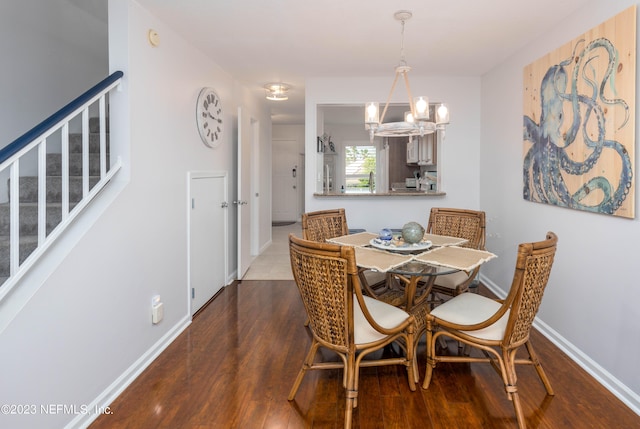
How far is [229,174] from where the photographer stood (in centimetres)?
430

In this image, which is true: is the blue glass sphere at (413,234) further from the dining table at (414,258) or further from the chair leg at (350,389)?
the chair leg at (350,389)

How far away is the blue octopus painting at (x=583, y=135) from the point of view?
84.0 inches

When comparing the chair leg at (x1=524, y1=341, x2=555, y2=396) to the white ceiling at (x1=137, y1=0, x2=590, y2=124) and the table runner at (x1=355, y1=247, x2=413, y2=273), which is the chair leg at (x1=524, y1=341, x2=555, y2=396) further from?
the white ceiling at (x1=137, y1=0, x2=590, y2=124)

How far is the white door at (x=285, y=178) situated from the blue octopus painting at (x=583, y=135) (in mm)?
6442

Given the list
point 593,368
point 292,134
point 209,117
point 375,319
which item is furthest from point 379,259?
point 292,134

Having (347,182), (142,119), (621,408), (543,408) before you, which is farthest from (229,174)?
(347,182)

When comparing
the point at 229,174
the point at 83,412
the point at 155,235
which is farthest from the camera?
the point at 229,174

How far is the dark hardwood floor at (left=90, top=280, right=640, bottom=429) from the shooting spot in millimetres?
1906

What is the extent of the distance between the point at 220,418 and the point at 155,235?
1296 millimetres

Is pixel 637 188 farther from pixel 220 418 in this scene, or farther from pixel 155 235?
pixel 155 235

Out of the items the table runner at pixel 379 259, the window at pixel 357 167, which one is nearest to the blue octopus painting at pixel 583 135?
the table runner at pixel 379 259

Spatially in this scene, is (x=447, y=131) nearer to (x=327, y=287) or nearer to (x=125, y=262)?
(x=327, y=287)

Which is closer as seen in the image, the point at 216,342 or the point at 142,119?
the point at 142,119

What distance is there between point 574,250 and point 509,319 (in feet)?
3.70
